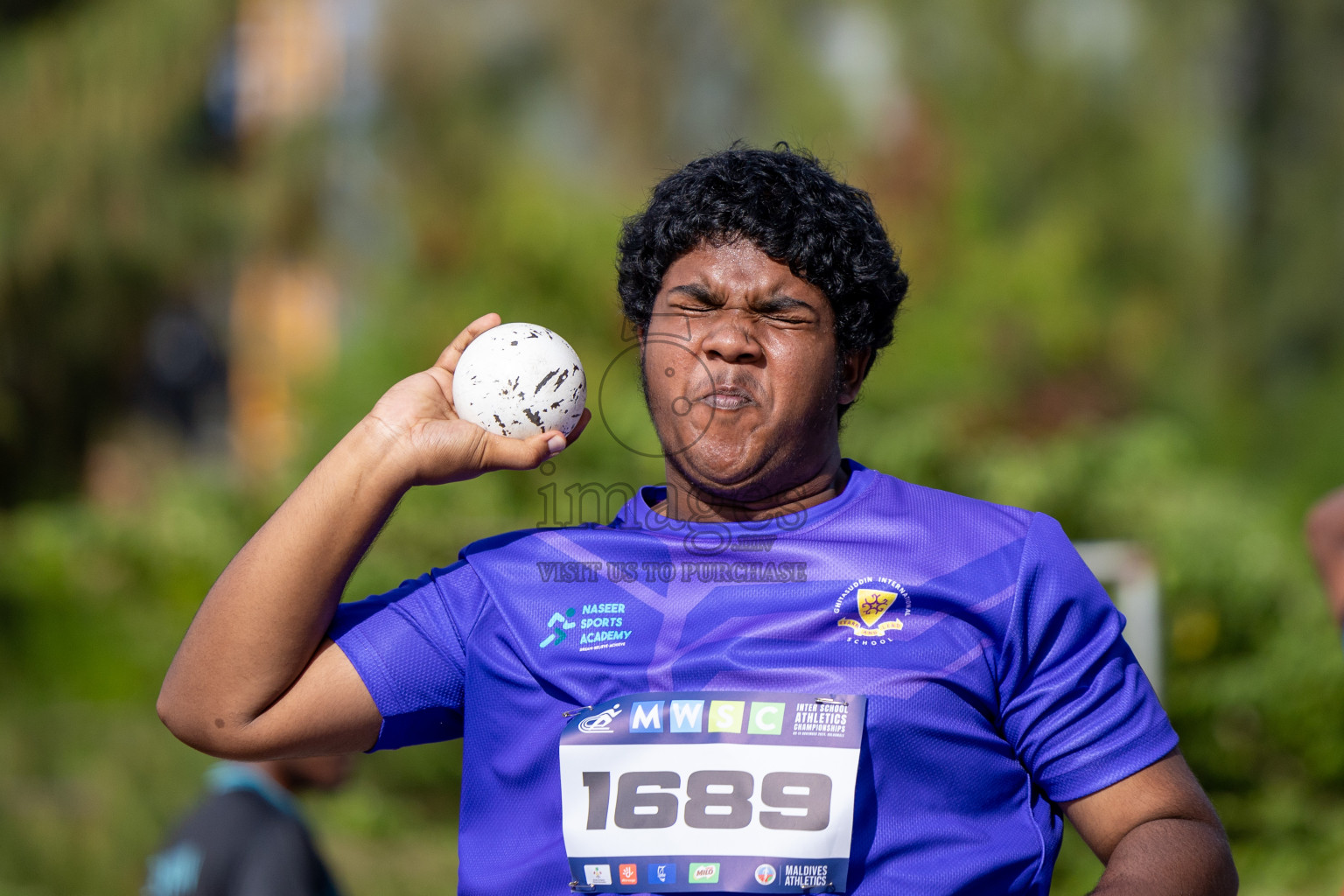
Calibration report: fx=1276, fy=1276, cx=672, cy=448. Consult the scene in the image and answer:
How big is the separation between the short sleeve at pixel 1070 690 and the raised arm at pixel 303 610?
0.86 meters

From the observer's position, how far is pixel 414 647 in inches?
84.1

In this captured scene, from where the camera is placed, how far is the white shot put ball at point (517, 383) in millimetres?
2176

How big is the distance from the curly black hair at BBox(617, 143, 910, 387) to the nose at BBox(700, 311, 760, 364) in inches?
5.5

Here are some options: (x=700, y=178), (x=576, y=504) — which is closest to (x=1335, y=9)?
(x=576, y=504)

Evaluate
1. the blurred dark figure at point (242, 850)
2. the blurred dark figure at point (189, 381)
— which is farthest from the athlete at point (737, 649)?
the blurred dark figure at point (189, 381)

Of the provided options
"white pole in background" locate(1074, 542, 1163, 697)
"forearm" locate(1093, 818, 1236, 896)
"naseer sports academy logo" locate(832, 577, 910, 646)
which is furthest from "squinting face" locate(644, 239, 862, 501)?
"white pole in background" locate(1074, 542, 1163, 697)

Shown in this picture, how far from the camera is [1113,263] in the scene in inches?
452

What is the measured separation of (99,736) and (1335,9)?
10534mm

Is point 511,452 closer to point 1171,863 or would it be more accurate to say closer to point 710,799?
point 710,799

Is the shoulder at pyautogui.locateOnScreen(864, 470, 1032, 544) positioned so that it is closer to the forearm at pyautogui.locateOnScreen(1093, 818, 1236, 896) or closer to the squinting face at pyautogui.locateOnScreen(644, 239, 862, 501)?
the squinting face at pyautogui.locateOnScreen(644, 239, 862, 501)

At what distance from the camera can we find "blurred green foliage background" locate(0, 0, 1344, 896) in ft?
28.8

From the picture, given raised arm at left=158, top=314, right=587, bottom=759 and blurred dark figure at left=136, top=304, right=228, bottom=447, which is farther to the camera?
blurred dark figure at left=136, top=304, right=228, bottom=447

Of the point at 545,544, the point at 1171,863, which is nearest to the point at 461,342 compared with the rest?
the point at 545,544

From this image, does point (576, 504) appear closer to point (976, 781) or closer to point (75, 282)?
point (976, 781)
